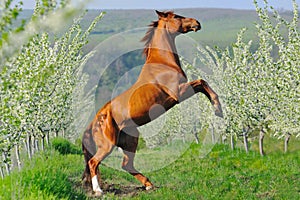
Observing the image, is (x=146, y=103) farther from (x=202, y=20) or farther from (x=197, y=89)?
(x=202, y=20)

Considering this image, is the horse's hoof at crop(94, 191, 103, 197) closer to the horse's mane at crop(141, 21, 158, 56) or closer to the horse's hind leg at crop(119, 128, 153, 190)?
the horse's hind leg at crop(119, 128, 153, 190)

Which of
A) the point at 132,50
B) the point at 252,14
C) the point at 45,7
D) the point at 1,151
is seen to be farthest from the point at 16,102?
the point at 252,14

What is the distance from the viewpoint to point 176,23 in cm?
1042

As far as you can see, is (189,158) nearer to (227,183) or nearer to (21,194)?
(227,183)

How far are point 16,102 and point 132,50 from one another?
2.78m

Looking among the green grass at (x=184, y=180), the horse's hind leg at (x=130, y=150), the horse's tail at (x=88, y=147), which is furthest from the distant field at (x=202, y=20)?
the horse's tail at (x=88, y=147)

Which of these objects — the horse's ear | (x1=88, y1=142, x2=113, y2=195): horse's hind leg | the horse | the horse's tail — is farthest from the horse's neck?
the horse's tail

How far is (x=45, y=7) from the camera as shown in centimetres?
484

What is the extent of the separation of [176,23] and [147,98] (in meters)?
1.63

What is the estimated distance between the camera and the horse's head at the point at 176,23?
10344mm

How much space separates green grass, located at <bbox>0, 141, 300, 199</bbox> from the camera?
Result: 8.98 meters

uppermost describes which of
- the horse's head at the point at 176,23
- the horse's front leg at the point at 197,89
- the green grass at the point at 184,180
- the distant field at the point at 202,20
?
the horse's head at the point at 176,23

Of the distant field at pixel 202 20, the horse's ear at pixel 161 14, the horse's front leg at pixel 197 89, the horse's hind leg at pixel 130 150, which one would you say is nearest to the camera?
the horse's front leg at pixel 197 89

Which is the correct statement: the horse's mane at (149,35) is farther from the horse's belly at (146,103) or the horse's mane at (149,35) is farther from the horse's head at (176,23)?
the horse's belly at (146,103)
